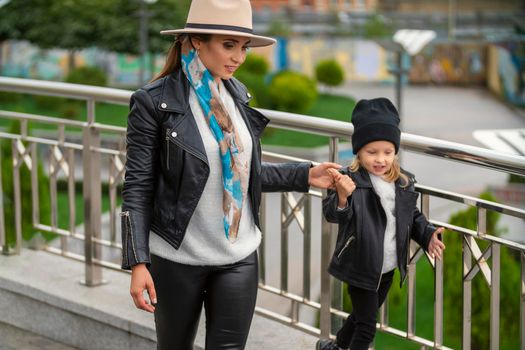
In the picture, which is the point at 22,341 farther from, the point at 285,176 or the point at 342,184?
the point at 342,184

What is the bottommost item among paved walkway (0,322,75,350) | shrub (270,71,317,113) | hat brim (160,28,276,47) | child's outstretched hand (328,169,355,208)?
shrub (270,71,317,113)

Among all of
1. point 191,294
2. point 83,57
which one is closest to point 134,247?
point 191,294

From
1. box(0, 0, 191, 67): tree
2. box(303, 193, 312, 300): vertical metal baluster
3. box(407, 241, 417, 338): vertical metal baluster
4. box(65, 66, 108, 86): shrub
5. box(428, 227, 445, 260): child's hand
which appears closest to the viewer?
box(428, 227, 445, 260): child's hand

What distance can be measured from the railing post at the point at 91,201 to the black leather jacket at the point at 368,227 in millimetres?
1939

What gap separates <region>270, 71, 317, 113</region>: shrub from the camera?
32.8m

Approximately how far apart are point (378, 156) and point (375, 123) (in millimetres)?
118

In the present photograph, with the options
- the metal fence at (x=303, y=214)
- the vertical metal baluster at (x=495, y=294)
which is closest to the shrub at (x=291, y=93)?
the metal fence at (x=303, y=214)

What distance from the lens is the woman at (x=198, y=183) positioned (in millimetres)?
2973

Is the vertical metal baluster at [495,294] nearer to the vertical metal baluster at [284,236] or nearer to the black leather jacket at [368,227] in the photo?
the black leather jacket at [368,227]

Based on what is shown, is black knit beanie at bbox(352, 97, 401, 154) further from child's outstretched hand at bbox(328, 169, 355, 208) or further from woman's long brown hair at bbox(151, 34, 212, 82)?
woman's long brown hair at bbox(151, 34, 212, 82)

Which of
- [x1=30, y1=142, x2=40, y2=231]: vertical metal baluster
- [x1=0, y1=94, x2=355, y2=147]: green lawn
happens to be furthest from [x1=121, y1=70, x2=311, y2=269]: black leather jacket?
[x1=0, y1=94, x2=355, y2=147]: green lawn

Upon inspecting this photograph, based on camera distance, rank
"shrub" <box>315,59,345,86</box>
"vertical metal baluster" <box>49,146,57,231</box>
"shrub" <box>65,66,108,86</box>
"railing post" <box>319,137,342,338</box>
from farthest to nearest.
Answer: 1. "shrub" <box>315,59,345,86</box>
2. "shrub" <box>65,66,108,86</box>
3. "vertical metal baluster" <box>49,146,57,231</box>
4. "railing post" <box>319,137,342,338</box>

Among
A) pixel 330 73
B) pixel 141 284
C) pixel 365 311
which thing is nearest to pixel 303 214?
pixel 365 311

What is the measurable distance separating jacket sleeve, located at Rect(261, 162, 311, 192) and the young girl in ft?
0.34
